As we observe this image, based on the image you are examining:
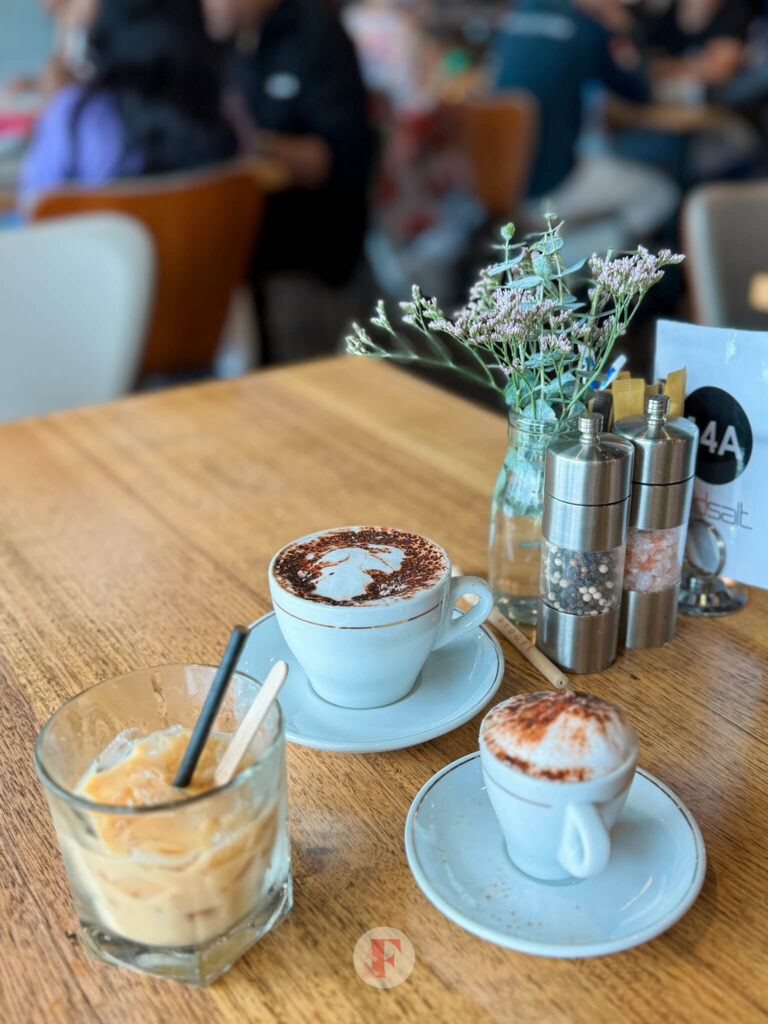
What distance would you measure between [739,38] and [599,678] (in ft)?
15.2

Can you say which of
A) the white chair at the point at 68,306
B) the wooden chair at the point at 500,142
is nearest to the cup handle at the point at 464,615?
the white chair at the point at 68,306

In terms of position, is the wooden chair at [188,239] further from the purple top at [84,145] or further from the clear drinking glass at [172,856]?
the clear drinking glass at [172,856]

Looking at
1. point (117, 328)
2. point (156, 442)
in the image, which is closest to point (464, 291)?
point (117, 328)

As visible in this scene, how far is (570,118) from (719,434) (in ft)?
10.9

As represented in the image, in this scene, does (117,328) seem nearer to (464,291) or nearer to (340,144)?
(340,144)

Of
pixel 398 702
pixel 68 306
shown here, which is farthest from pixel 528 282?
pixel 68 306

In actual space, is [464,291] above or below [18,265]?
below

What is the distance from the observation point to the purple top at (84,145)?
2.48 metres

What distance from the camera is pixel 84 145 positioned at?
98.3 inches

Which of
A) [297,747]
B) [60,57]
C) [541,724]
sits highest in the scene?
[60,57]

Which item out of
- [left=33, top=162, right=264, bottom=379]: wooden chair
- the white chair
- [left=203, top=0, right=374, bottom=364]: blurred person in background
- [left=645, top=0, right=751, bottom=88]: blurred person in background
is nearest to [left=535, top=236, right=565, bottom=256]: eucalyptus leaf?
the white chair

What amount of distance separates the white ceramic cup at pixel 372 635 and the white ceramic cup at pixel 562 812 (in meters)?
0.11

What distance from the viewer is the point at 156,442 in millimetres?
1127

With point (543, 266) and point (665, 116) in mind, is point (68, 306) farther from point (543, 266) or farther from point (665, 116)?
point (665, 116)
